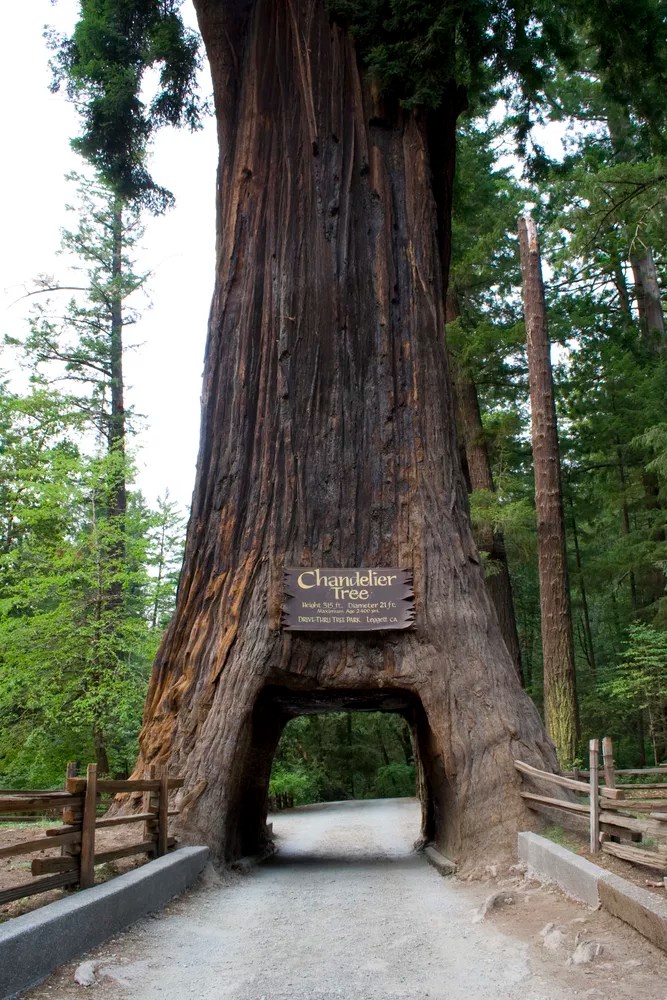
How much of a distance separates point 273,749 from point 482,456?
8010 millimetres

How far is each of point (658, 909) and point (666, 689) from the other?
11511 mm

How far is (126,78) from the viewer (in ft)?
42.8

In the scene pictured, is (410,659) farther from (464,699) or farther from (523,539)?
(523,539)

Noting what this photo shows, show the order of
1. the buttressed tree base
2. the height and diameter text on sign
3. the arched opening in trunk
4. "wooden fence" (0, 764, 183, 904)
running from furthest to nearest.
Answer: the arched opening in trunk, the height and diameter text on sign, the buttressed tree base, "wooden fence" (0, 764, 183, 904)

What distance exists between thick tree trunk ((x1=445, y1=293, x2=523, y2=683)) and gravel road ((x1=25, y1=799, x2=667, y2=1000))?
809 centimetres

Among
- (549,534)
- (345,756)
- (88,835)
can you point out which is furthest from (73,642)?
(345,756)

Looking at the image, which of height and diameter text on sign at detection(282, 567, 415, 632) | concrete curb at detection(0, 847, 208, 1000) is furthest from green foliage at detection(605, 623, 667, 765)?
concrete curb at detection(0, 847, 208, 1000)

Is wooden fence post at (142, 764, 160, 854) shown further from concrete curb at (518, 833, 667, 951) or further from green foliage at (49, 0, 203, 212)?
green foliage at (49, 0, 203, 212)

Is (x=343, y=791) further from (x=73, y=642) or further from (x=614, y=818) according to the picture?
(x=614, y=818)

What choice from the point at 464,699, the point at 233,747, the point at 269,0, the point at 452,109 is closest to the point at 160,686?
the point at 233,747

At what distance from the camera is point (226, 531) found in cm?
952

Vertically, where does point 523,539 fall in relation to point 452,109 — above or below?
below

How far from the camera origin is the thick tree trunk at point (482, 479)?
15.4 meters

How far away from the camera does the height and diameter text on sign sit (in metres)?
8.79
